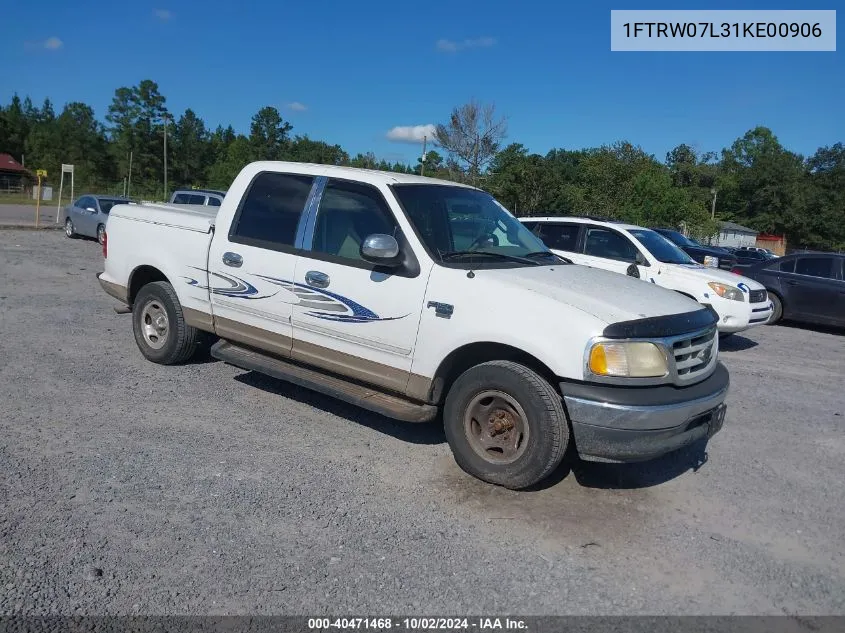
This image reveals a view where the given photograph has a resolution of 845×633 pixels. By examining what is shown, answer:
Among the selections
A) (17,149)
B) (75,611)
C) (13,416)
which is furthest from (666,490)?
(17,149)

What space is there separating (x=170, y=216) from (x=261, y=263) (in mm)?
1524

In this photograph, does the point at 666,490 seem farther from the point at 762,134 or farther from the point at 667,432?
the point at 762,134

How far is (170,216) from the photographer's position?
638 centimetres

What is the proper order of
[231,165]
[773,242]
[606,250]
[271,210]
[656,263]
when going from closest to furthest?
[271,210] < [656,263] < [606,250] < [773,242] < [231,165]

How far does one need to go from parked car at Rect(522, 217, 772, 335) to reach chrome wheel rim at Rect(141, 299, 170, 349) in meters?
5.99

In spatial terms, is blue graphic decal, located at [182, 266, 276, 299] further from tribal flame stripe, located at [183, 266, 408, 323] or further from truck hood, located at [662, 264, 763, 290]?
truck hood, located at [662, 264, 763, 290]

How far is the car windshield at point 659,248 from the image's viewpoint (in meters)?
10.4

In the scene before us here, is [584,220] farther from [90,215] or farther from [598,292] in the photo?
[90,215]

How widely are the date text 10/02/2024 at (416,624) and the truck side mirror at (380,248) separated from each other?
234 cm

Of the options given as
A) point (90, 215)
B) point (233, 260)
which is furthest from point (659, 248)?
point (90, 215)

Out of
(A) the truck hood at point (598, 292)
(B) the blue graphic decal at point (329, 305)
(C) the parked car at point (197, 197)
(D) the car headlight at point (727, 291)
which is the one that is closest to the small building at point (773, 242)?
(C) the parked car at point (197, 197)

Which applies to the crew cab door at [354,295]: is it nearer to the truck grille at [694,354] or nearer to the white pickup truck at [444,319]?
the white pickup truck at [444,319]

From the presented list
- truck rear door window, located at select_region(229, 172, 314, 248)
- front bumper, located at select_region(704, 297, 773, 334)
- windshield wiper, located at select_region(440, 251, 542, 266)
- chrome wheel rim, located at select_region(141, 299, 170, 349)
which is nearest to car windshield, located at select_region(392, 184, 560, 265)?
windshield wiper, located at select_region(440, 251, 542, 266)

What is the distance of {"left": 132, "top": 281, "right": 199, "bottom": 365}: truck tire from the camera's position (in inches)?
251
